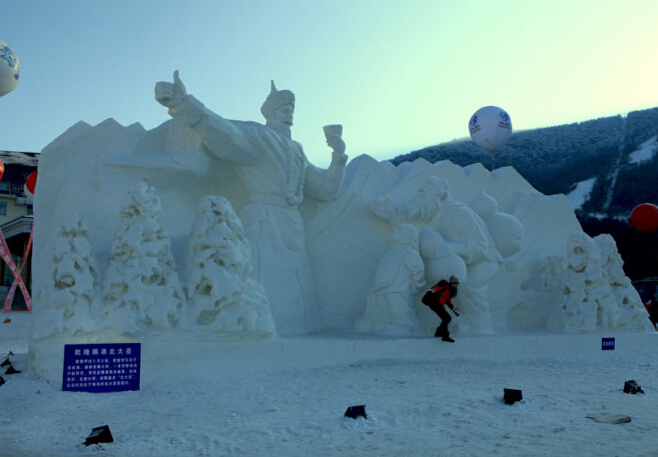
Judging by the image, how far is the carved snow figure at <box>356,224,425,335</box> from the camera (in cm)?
541

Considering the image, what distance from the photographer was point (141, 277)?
3990mm

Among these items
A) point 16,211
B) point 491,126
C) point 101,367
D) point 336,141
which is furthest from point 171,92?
point 16,211

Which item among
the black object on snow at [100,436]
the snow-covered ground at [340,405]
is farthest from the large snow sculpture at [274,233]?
the black object on snow at [100,436]

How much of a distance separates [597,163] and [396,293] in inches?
1300

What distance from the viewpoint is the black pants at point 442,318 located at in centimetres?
512

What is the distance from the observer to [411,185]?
6.79 meters

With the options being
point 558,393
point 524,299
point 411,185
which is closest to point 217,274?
point 558,393

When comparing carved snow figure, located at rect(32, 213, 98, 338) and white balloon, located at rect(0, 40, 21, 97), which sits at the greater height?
white balloon, located at rect(0, 40, 21, 97)

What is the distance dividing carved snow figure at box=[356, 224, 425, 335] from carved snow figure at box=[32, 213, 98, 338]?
98.7 inches

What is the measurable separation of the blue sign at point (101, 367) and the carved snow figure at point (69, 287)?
34 centimetres

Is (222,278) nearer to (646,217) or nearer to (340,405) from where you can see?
(340,405)

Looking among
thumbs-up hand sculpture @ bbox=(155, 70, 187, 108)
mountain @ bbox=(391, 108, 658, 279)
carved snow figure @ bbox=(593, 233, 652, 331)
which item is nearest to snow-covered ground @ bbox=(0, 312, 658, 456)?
carved snow figure @ bbox=(593, 233, 652, 331)

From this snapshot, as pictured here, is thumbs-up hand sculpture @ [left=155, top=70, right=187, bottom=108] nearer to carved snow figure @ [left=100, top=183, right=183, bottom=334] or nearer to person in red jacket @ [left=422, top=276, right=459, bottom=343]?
carved snow figure @ [left=100, top=183, right=183, bottom=334]

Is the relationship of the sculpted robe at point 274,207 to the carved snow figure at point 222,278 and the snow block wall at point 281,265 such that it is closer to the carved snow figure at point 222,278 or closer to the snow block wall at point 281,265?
the snow block wall at point 281,265
